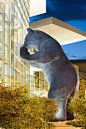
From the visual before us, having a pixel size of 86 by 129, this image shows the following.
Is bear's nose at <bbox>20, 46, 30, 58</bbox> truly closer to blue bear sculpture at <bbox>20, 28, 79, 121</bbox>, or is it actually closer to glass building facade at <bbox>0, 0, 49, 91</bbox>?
blue bear sculpture at <bbox>20, 28, 79, 121</bbox>

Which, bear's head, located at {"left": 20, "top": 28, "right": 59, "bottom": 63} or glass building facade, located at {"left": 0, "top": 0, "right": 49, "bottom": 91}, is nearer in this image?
glass building facade, located at {"left": 0, "top": 0, "right": 49, "bottom": 91}

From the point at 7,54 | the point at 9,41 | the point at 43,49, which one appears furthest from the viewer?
the point at 9,41

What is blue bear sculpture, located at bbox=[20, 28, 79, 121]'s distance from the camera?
14.6 meters

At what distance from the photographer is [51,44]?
14.6 metres

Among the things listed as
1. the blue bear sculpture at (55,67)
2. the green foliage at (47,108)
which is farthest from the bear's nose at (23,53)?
the green foliage at (47,108)

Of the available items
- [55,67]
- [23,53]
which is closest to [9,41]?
[23,53]

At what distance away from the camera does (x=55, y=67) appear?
14930 millimetres

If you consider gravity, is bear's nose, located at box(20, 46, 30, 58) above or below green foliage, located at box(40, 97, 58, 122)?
above

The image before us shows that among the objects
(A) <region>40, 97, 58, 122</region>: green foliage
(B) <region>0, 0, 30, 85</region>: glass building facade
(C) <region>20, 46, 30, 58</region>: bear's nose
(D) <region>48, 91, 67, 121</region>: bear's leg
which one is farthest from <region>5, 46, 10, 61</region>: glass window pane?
(A) <region>40, 97, 58, 122</region>: green foliage

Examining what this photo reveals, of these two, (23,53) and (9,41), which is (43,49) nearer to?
(23,53)

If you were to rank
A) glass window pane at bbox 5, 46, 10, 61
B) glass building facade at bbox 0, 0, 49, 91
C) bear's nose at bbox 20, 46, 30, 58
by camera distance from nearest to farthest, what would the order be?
glass building facade at bbox 0, 0, 49, 91 → glass window pane at bbox 5, 46, 10, 61 → bear's nose at bbox 20, 46, 30, 58

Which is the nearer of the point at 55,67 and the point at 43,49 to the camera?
the point at 43,49

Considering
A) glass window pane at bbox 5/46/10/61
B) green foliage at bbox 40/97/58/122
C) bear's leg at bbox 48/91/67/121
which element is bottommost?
bear's leg at bbox 48/91/67/121

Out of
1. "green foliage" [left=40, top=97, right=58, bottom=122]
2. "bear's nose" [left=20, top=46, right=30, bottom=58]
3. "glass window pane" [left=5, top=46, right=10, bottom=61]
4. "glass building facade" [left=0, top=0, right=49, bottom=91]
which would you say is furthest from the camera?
"bear's nose" [left=20, top=46, right=30, bottom=58]
